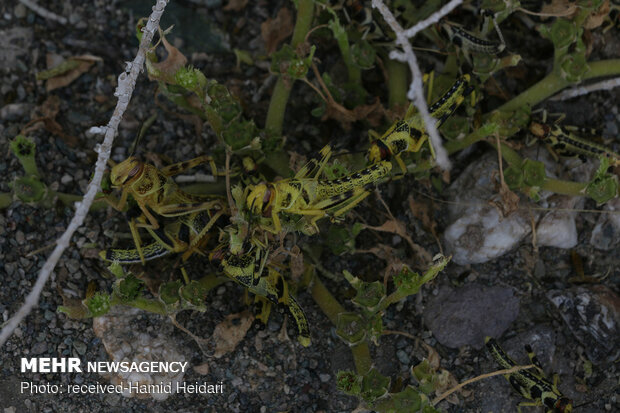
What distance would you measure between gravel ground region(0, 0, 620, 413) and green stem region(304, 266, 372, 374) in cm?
13

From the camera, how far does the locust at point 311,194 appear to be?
8.93 feet

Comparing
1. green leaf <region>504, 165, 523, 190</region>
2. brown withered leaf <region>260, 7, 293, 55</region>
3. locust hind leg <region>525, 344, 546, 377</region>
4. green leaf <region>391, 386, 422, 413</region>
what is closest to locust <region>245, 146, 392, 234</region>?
green leaf <region>504, 165, 523, 190</region>

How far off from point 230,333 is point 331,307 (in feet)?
1.77

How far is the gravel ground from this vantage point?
125 inches

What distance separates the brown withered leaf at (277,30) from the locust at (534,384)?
2.08m

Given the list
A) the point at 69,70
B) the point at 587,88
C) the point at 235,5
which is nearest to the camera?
the point at 587,88

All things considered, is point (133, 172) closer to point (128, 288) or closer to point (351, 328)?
point (128, 288)

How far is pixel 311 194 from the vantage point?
2.82 meters

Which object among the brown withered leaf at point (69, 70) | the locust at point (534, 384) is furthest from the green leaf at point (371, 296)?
the brown withered leaf at point (69, 70)

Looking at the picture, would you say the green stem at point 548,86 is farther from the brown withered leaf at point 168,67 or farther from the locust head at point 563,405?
the brown withered leaf at point 168,67

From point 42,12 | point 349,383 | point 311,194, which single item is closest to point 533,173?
point 311,194

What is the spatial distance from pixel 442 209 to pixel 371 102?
29.0 inches

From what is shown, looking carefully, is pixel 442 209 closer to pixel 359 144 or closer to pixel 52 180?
pixel 359 144

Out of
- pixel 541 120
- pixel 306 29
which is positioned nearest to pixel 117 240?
pixel 306 29
